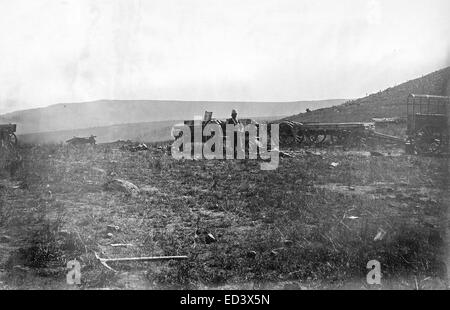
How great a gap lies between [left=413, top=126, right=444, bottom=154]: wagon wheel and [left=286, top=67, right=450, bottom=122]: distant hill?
13.2 meters

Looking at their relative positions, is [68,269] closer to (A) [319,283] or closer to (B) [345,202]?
(A) [319,283]

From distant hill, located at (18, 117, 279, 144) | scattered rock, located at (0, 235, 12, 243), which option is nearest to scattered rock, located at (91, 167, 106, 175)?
→ scattered rock, located at (0, 235, 12, 243)

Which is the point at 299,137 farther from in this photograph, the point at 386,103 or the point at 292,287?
the point at 292,287

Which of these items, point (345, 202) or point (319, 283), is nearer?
point (319, 283)

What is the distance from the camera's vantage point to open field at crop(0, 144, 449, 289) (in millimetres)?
5773

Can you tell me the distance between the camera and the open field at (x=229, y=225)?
18.9ft

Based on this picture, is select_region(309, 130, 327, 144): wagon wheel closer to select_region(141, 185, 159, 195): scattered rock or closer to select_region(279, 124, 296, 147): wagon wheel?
select_region(279, 124, 296, 147): wagon wheel

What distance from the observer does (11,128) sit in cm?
1672

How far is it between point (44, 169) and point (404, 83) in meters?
34.6

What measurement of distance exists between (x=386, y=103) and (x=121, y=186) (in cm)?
2798

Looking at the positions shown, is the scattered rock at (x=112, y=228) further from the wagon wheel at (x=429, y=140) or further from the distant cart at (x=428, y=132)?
the wagon wheel at (x=429, y=140)

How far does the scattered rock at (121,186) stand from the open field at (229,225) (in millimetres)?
230

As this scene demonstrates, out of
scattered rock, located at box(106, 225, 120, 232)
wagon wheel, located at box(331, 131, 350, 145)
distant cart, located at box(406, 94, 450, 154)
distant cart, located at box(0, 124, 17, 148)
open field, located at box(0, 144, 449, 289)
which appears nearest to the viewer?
open field, located at box(0, 144, 449, 289)

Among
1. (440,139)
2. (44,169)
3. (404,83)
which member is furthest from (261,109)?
(44,169)
